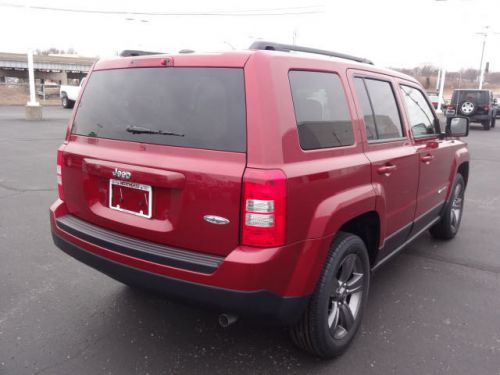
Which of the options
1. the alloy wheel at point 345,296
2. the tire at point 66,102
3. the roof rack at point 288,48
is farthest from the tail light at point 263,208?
the tire at point 66,102

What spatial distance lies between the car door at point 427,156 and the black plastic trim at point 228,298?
2.02 metres

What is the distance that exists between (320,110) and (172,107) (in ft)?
2.92

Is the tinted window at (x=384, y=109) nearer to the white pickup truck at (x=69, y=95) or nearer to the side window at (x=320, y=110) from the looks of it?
the side window at (x=320, y=110)

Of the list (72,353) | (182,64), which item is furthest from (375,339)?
(182,64)

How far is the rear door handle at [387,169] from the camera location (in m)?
3.04

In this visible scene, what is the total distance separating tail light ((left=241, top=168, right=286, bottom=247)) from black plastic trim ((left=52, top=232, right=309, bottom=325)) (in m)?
0.29

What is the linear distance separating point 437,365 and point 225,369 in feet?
4.43

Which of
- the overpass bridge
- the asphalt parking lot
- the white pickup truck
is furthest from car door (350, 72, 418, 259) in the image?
the overpass bridge

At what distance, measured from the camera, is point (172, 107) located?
2521mm

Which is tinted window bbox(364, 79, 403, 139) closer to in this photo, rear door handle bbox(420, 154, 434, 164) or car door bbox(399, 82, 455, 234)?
car door bbox(399, 82, 455, 234)

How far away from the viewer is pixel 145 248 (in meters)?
2.50

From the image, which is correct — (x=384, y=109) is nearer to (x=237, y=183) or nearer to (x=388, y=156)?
(x=388, y=156)

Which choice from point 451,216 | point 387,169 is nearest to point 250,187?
point 387,169

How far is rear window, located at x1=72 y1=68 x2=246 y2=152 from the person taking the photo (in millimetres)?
2342
